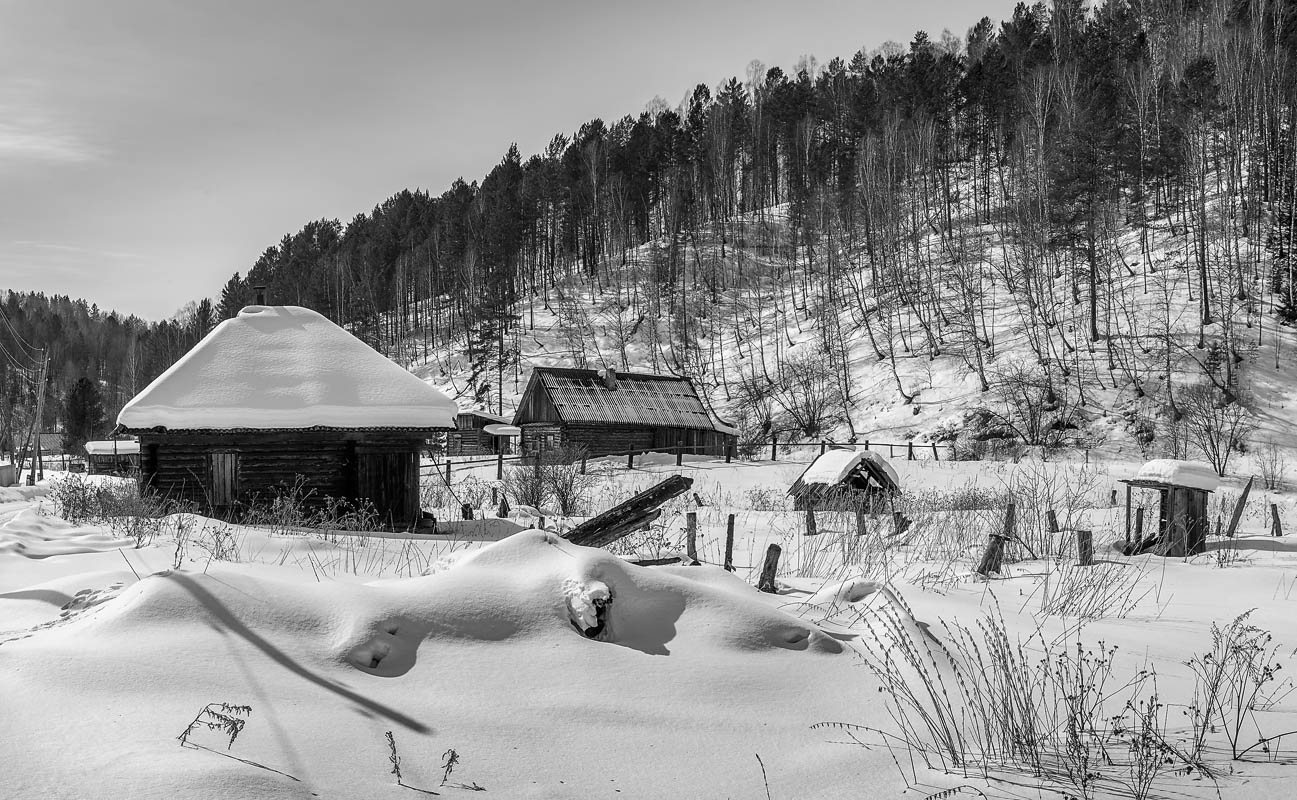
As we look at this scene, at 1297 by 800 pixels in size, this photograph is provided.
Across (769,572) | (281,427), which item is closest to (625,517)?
(769,572)

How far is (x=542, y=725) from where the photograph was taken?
3.53 m

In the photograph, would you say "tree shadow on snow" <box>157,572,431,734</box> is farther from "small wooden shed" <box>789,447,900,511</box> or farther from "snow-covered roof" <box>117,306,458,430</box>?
"small wooden shed" <box>789,447,900,511</box>

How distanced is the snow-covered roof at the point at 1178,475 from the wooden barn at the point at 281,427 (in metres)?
11.5

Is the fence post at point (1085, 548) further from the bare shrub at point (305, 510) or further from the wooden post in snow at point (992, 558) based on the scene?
the bare shrub at point (305, 510)

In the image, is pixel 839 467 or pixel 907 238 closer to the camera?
pixel 839 467

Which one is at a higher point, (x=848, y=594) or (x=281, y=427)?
(x=281, y=427)

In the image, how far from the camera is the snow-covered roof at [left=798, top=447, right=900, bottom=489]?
17.8 m

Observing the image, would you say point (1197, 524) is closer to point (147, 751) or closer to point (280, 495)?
point (147, 751)

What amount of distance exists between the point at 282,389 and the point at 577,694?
1287 cm

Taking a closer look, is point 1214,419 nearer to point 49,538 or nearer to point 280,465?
point 280,465

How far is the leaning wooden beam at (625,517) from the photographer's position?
290 inches

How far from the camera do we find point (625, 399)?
38344mm

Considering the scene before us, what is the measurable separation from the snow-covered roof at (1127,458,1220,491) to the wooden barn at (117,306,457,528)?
1149 cm

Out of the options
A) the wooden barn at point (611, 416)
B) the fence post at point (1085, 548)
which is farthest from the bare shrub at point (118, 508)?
the wooden barn at point (611, 416)
